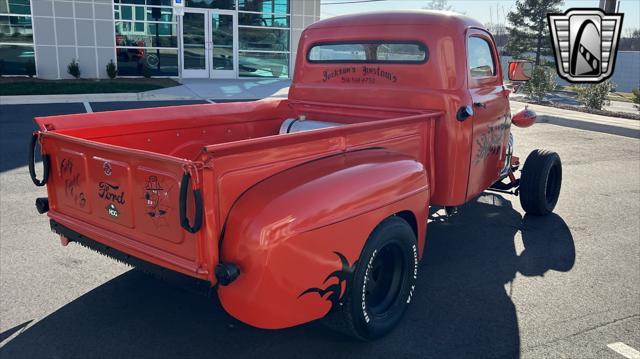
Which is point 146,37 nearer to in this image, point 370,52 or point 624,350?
point 370,52

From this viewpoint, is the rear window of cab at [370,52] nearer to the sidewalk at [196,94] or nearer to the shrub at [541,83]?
the sidewalk at [196,94]

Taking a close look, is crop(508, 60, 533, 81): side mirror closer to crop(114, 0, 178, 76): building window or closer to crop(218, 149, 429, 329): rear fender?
crop(218, 149, 429, 329): rear fender

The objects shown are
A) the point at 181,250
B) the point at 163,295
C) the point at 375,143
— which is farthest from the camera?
the point at 163,295

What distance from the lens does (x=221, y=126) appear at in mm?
4637

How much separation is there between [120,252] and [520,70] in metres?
4.09

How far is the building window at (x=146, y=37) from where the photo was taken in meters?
18.8

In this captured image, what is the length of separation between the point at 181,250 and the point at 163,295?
127cm

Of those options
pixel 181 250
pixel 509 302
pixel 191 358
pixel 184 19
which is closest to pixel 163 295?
pixel 191 358

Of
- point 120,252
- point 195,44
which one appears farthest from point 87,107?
point 120,252

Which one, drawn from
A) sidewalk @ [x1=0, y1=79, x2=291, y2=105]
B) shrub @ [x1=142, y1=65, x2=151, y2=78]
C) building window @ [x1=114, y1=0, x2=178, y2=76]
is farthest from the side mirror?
shrub @ [x1=142, y1=65, x2=151, y2=78]

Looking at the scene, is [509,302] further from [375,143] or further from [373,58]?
[373,58]

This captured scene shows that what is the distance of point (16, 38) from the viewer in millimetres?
17547

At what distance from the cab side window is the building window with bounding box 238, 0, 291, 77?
54.3 feet

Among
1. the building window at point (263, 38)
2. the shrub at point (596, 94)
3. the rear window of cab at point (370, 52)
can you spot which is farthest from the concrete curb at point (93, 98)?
the rear window of cab at point (370, 52)
